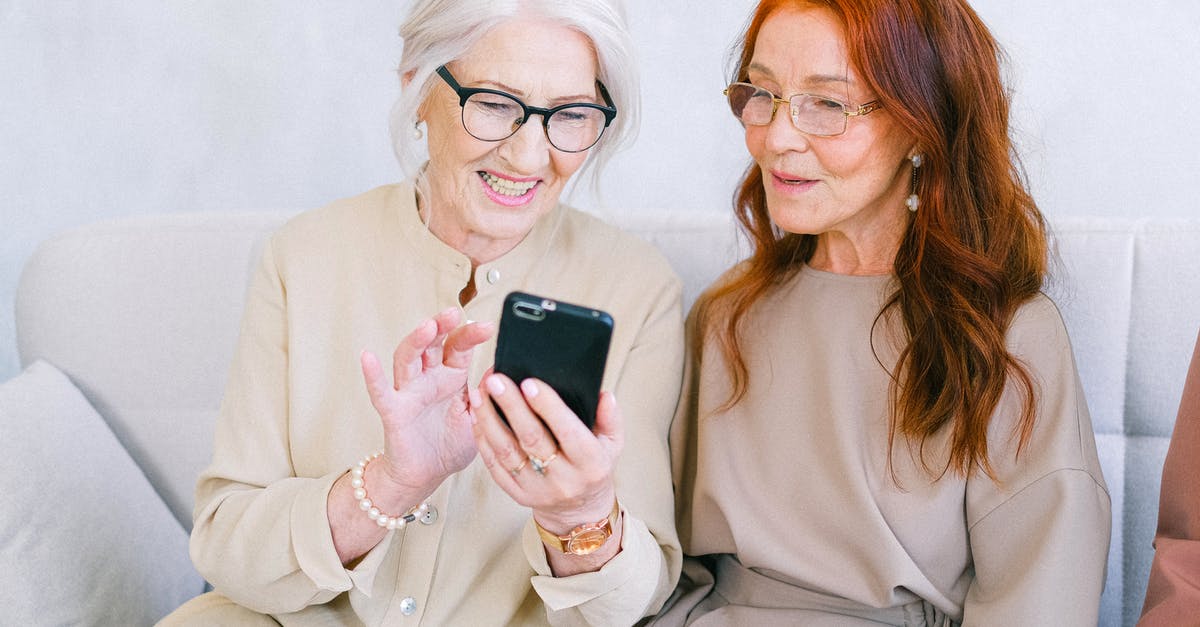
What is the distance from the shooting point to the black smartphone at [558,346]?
107 centimetres

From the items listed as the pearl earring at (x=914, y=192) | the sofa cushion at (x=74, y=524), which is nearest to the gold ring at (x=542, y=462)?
the pearl earring at (x=914, y=192)

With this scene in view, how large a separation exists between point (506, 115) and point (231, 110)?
121 cm

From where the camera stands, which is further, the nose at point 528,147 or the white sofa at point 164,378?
the white sofa at point 164,378

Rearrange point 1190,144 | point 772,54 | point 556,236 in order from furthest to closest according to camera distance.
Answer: point 1190,144
point 556,236
point 772,54

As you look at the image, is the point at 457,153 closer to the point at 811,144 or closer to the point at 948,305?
the point at 811,144

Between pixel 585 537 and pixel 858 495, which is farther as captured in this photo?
pixel 858 495

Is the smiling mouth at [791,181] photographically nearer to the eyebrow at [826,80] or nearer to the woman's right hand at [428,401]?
the eyebrow at [826,80]

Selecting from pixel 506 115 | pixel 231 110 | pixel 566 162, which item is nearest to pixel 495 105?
pixel 506 115

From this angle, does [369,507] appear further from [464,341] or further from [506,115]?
[506,115]

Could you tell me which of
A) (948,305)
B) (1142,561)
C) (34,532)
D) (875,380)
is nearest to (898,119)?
(948,305)

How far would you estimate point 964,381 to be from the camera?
137 centimetres

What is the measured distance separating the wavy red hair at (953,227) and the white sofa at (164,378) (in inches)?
10.8

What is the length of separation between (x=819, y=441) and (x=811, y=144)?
41 centimetres

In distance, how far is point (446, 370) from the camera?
1.25m
